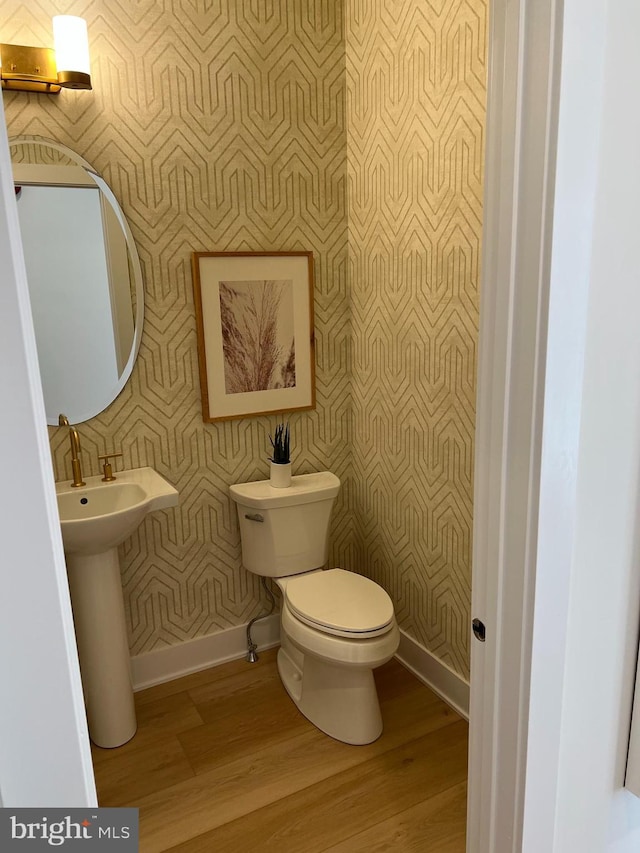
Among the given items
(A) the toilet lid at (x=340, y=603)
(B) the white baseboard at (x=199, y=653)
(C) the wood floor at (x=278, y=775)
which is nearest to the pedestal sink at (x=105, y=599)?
(C) the wood floor at (x=278, y=775)

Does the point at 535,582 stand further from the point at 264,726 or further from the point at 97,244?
the point at 97,244

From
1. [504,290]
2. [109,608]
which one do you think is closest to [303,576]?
[109,608]

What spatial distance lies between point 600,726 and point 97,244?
2.01m

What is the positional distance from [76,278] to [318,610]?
1.38 meters

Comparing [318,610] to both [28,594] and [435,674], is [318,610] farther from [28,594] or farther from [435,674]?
[28,594]

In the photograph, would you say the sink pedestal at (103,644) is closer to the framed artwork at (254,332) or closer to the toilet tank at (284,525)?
the toilet tank at (284,525)

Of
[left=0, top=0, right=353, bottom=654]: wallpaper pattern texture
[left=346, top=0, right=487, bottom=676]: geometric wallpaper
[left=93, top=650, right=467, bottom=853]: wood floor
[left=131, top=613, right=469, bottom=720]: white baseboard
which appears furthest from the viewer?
[left=131, top=613, right=469, bottom=720]: white baseboard

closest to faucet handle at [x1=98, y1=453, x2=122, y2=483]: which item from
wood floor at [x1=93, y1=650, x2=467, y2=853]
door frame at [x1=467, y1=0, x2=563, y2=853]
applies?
wood floor at [x1=93, y1=650, x2=467, y2=853]

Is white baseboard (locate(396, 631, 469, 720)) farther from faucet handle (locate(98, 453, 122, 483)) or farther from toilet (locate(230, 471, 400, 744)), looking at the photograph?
faucet handle (locate(98, 453, 122, 483))

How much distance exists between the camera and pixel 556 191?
1003mm

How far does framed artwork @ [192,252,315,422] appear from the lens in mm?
2422

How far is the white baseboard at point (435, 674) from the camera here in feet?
7.60

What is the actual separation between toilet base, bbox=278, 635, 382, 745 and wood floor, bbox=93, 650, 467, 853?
39mm

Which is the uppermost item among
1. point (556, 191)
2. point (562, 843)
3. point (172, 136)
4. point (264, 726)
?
point (172, 136)
